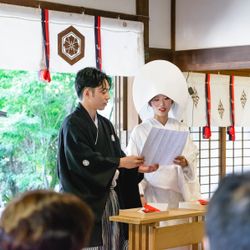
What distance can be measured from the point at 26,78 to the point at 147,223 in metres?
2.06

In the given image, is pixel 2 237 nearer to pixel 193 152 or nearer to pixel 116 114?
pixel 193 152

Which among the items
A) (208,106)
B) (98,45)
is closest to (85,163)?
(98,45)

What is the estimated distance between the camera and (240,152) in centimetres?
720

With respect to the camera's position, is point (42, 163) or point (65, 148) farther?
point (42, 163)

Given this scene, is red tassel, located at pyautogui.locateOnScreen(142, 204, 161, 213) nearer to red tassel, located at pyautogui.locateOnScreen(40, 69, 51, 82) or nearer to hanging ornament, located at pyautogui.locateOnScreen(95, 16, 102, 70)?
red tassel, located at pyautogui.locateOnScreen(40, 69, 51, 82)

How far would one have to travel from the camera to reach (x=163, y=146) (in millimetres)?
3684

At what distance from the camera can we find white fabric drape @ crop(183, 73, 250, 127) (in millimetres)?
5617

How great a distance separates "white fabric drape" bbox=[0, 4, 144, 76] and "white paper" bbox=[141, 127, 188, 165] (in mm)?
1144

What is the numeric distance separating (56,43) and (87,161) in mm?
1257

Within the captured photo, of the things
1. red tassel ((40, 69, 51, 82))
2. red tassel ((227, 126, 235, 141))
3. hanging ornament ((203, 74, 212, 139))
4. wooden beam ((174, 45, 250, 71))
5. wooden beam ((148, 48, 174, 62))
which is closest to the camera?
red tassel ((40, 69, 51, 82))

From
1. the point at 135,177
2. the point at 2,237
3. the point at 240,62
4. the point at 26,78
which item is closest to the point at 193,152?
the point at 135,177

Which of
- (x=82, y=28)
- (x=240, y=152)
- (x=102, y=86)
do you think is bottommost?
(x=240, y=152)

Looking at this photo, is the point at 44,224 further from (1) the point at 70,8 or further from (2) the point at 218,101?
(2) the point at 218,101

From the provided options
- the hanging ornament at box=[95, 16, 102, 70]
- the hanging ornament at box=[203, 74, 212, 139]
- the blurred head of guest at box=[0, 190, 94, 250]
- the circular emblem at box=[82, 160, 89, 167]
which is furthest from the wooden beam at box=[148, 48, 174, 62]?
the blurred head of guest at box=[0, 190, 94, 250]
